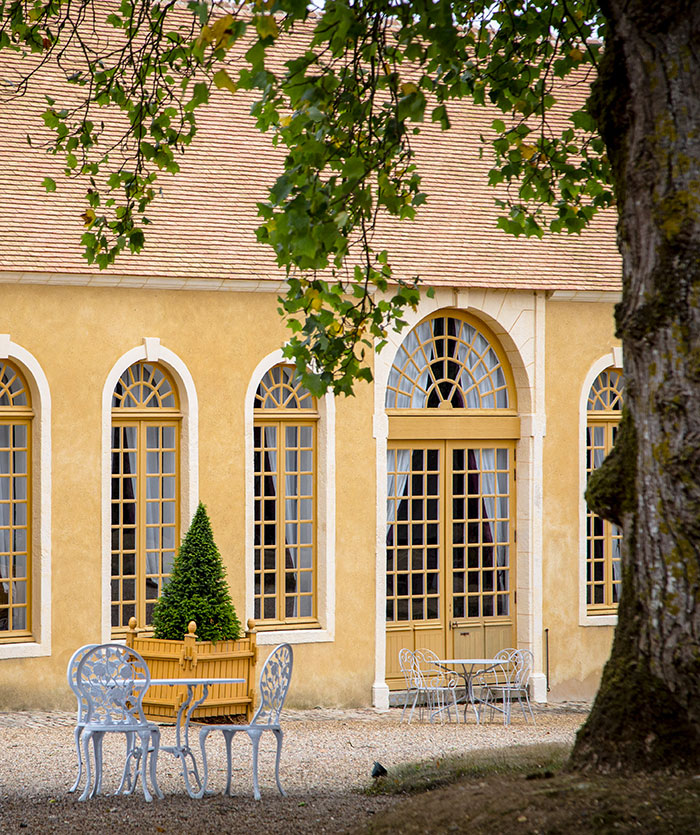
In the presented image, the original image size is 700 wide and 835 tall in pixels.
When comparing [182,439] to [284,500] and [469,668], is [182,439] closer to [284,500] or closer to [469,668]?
[284,500]

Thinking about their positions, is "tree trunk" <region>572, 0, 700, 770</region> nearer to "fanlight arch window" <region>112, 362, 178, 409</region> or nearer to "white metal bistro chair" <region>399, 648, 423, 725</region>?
"white metal bistro chair" <region>399, 648, 423, 725</region>

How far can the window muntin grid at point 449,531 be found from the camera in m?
14.3

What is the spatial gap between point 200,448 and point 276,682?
4.91 m

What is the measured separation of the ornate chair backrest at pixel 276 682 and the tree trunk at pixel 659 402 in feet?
14.1

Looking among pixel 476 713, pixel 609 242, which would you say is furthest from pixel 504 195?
pixel 476 713

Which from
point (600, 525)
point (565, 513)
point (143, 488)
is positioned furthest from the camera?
point (600, 525)

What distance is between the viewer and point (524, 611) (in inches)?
577

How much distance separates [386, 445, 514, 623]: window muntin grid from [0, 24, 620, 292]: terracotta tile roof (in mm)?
2130

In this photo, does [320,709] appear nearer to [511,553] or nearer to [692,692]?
[511,553]

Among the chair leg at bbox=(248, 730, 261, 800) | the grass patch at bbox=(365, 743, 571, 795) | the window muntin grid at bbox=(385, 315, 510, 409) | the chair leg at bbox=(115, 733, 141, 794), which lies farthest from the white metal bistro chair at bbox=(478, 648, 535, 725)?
the chair leg at bbox=(115, 733, 141, 794)

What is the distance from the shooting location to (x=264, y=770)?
9680 millimetres

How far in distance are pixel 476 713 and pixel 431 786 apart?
517 centimetres

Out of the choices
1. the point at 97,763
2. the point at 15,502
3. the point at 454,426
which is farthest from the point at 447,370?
the point at 97,763

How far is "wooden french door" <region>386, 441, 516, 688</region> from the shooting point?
1432 cm
